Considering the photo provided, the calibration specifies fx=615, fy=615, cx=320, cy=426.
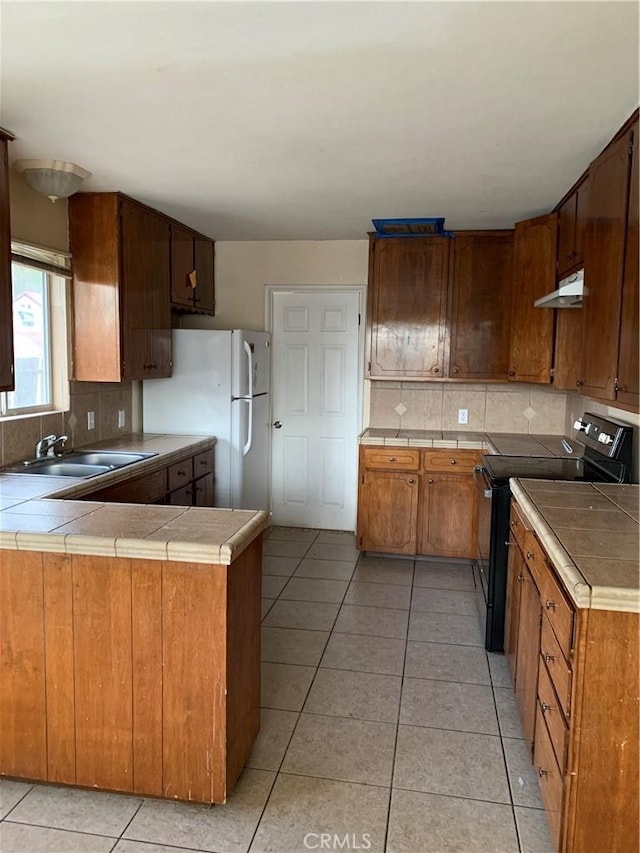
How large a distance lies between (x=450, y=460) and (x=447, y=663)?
157 cm

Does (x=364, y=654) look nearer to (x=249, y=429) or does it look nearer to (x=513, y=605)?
(x=513, y=605)

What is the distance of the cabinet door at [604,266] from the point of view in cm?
241

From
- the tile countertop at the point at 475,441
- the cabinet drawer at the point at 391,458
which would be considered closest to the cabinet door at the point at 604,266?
the tile countertop at the point at 475,441

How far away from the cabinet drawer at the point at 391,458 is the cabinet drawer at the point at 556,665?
2.29m

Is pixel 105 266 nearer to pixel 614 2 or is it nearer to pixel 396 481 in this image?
pixel 396 481

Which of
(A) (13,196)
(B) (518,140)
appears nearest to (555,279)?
(B) (518,140)

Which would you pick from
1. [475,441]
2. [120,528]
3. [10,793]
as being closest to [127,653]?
[120,528]

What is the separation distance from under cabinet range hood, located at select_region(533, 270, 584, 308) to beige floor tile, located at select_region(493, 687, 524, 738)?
73.8 inches

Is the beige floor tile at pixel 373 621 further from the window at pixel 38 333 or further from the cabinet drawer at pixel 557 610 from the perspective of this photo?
the window at pixel 38 333

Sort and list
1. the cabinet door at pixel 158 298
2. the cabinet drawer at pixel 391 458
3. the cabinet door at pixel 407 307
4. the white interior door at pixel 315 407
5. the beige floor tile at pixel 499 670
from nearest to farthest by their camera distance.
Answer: the beige floor tile at pixel 499 670 → the cabinet door at pixel 158 298 → the cabinet drawer at pixel 391 458 → the cabinet door at pixel 407 307 → the white interior door at pixel 315 407

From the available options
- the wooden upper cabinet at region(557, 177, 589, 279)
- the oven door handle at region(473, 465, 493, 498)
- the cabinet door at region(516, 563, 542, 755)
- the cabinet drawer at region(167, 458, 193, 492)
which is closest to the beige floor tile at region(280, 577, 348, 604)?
the cabinet drawer at region(167, 458, 193, 492)

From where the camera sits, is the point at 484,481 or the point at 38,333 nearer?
the point at 484,481

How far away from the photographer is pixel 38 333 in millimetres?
3492

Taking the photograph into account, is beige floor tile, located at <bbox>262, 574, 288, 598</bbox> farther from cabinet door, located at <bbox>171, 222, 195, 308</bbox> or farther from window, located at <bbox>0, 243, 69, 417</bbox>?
cabinet door, located at <bbox>171, 222, 195, 308</bbox>
